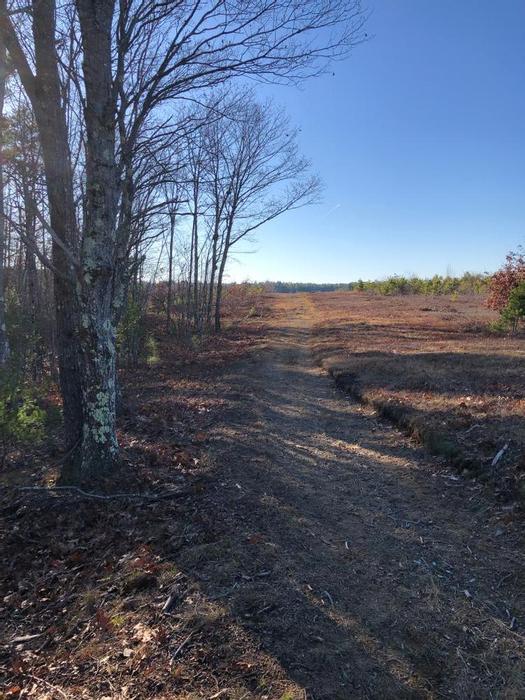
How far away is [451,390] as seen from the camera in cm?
818

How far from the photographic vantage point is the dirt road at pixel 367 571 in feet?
8.43

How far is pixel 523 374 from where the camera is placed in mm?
8773

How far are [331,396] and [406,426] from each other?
9.41ft

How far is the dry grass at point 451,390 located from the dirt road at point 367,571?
37 centimetres

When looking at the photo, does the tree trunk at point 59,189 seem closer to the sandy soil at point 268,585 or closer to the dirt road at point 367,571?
the sandy soil at point 268,585

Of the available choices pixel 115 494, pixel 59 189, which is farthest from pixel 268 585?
pixel 59 189

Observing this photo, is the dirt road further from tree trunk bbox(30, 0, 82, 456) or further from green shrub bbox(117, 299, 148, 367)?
green shrub bbox(117, 299, 148, 367)

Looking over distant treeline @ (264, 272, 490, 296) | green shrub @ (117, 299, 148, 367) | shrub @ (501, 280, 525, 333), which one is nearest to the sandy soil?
green shrub @ (117, 299, 148, 367)

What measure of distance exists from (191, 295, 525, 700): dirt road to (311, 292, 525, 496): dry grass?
1.20 feet

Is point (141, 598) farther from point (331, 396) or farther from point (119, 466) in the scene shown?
point (331, 396)

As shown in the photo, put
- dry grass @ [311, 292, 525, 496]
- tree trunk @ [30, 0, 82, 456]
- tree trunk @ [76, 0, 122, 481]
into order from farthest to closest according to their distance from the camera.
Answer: dry grass @ [311, 292, 525, 496] → tree trunk @ [30, 0, 82, 456] → tree trunk @ [76, 0, 122, 481]

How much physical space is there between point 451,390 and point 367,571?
17.8 ft

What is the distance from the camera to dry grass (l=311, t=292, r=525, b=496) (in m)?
5.35

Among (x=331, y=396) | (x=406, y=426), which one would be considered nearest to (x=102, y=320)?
(x=406, y=426)
